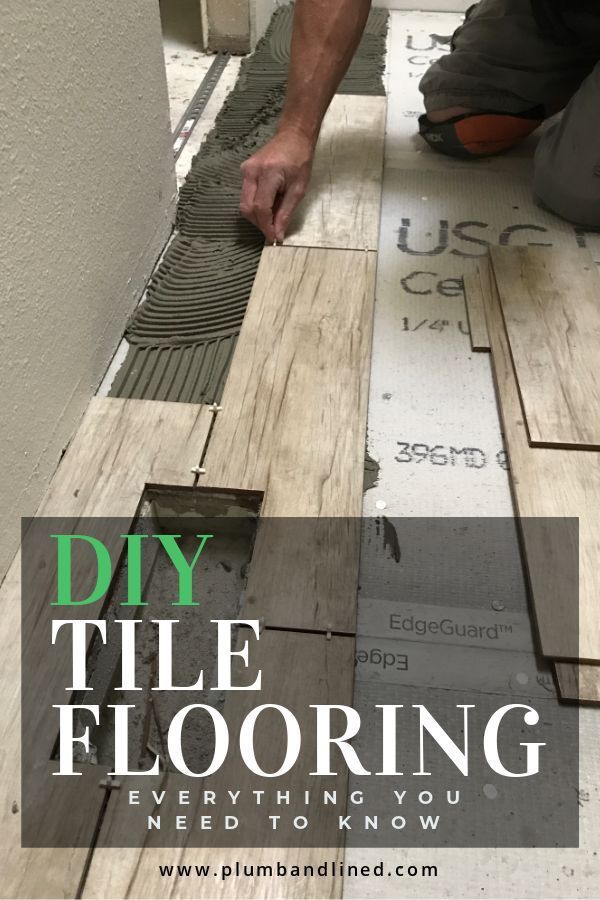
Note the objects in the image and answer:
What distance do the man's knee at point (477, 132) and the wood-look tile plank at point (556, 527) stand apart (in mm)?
968

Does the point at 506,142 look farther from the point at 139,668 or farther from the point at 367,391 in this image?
the point at 139,668

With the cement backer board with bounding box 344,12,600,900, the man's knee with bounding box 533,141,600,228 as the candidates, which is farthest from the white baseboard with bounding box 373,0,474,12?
the man's knee with bounding box 533,141,600,228

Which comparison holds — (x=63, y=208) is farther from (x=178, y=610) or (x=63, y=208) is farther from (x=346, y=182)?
(x=346, y=182)

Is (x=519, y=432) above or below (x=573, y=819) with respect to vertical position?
above

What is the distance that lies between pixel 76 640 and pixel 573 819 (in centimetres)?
65

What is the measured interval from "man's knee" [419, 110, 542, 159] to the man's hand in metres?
0.52

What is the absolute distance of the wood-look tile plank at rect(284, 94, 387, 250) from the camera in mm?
1646

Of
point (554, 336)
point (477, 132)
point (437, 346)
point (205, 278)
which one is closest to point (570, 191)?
point (477, 132)

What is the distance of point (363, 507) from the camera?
1103mm

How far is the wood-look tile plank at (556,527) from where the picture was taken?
942 mm

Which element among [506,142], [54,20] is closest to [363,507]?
[54,20]

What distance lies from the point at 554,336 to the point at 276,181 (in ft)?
2.30

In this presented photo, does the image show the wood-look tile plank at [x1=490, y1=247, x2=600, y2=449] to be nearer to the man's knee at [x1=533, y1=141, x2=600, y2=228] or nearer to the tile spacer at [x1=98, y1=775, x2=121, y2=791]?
the man's knee at [x1=533, y1=141, x2=600, y2=228]

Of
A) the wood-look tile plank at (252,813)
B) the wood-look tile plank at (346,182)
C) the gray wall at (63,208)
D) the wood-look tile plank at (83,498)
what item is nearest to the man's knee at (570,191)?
the wood-look tile plank at (346,182)
